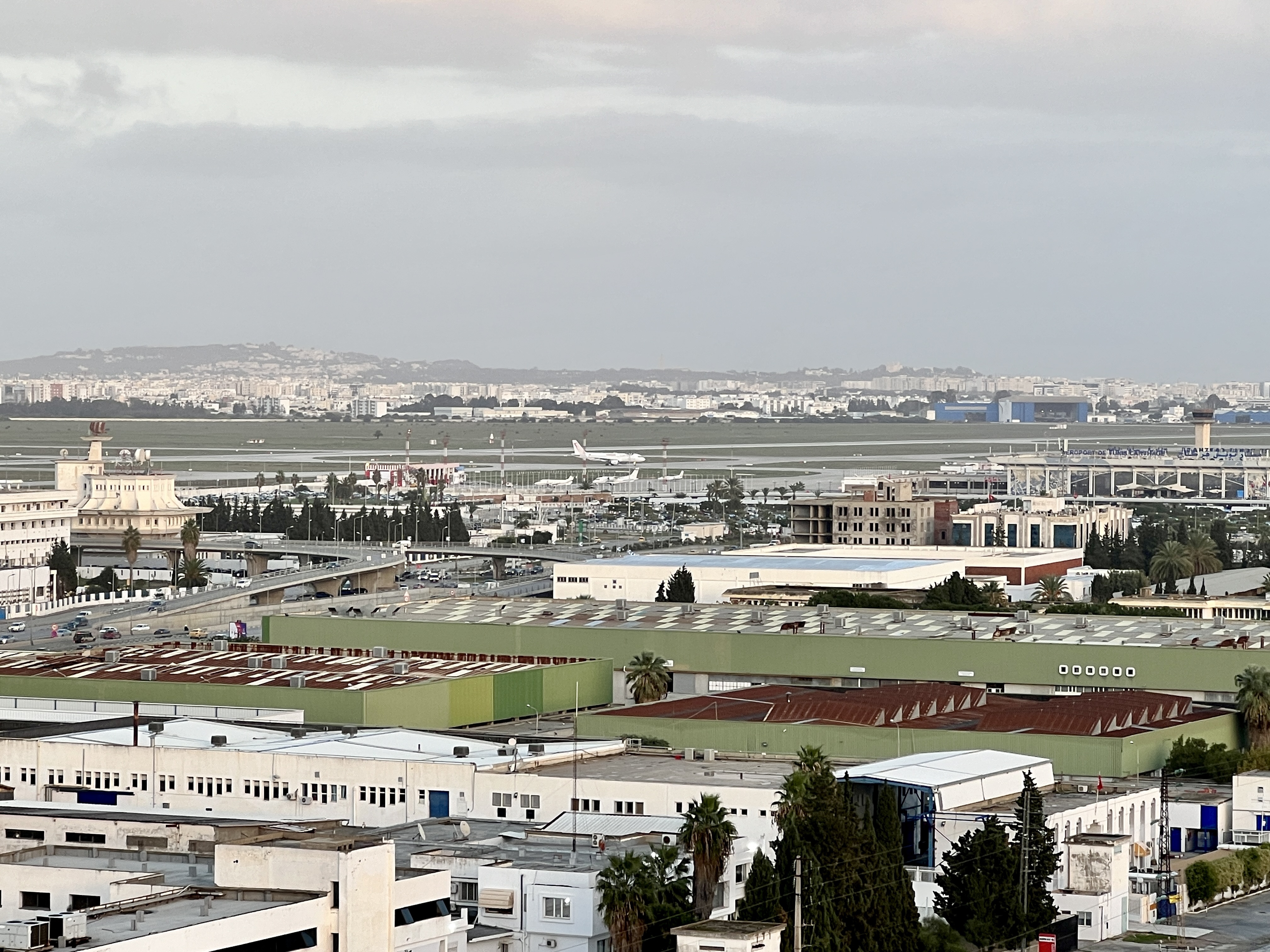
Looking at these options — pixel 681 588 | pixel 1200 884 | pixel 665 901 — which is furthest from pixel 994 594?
pixel 665 901

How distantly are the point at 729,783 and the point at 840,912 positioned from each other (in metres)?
8.60

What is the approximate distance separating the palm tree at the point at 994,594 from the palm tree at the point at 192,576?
27236 mm

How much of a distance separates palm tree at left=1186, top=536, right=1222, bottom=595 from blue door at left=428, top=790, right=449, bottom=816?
51.0 m

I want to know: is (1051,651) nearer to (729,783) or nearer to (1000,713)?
(1000,713)

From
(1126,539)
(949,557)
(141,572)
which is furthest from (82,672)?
(1126,539)

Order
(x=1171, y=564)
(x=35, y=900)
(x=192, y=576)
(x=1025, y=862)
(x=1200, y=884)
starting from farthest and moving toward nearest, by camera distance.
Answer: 1. (x=192, y=576)
2. (x=1171, y=564)
3. (x=1200, y=884)
4. (x=1025, y=862)
5. (x=35, y=900)

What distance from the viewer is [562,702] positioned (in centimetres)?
5081

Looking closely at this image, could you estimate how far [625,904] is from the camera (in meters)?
26.9

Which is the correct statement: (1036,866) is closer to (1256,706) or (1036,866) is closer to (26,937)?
(26,937)

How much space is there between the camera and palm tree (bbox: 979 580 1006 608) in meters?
70.1

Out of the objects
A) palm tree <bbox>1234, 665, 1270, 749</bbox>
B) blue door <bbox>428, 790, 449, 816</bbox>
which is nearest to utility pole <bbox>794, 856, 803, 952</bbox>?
blue door <bbox>428, 790, 449, 816</bbox>

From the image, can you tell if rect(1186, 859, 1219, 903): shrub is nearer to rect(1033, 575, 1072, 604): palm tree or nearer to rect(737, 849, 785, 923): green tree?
rect(737, 849, 785, 923): green tree

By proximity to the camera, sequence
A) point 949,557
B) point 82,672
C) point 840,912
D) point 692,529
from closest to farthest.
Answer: point 840,912 < point 82,672 < point 949,557 < point 692,529

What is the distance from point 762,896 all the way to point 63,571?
6393cm
